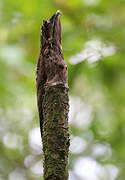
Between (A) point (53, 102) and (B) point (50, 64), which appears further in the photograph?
(B) point (50, 64)

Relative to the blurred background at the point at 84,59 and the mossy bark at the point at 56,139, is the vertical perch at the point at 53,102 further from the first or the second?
the blurred background at the point at 84,59

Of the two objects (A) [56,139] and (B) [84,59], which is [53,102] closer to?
(A) [56,139]

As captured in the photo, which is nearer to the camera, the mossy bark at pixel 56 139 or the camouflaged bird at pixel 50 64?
the mossy bark at pixel 56 139

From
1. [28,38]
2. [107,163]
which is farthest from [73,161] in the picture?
[28,38]

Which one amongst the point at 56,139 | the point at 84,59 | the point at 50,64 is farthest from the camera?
the point at 84,59

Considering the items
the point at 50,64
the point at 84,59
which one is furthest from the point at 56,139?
the point at 84,59

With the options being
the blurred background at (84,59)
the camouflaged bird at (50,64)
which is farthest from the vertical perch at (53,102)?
the blurred background at (84,59)

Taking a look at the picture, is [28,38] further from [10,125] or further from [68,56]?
[10,125]
